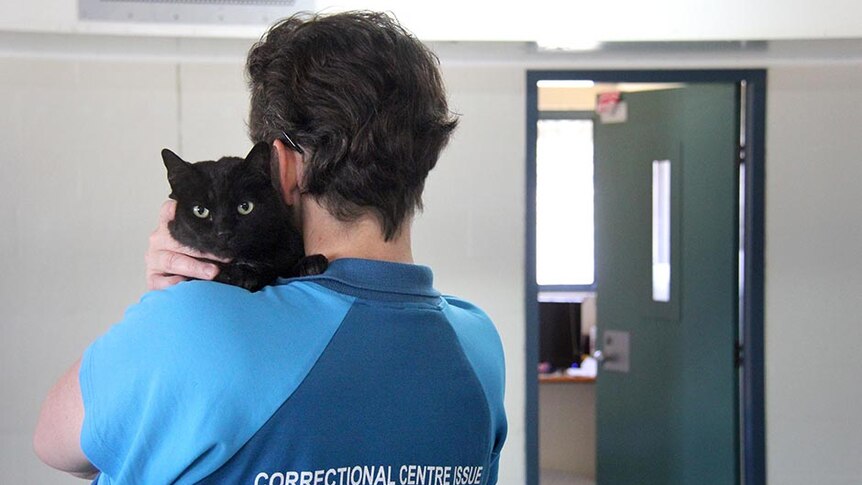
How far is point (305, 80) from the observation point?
899 mm

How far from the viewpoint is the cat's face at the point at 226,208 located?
3.73 ft

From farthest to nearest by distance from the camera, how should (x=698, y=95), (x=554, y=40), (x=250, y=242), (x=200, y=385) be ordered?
(x=698, y=95), (x=554, y=40), (x=250, y=242), (x=200, y=385)

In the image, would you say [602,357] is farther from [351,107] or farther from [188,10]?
[351,107]

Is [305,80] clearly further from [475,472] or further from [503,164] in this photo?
[503,164]

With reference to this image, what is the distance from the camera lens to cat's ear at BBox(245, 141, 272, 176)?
953 mm

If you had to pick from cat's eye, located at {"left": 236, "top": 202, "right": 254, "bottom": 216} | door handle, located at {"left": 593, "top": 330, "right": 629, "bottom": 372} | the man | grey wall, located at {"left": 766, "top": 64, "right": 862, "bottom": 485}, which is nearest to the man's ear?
the man

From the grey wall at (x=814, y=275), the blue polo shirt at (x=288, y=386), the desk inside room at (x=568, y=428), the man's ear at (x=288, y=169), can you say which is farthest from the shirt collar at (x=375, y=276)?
the desk inside room at (x=568, y=428)

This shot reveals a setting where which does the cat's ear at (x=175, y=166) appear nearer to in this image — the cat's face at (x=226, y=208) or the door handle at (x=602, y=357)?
the cat's face at (x=226, y=208)

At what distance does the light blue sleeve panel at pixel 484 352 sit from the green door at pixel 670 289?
251 cm

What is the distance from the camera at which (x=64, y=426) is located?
2.63 ft

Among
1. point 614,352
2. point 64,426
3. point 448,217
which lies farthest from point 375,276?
point 614,352

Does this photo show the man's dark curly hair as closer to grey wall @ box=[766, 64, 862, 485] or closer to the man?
the man

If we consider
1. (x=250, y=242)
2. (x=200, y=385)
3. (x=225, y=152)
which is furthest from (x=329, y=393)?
(x=225, y=152)

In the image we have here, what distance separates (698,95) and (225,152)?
185cm
